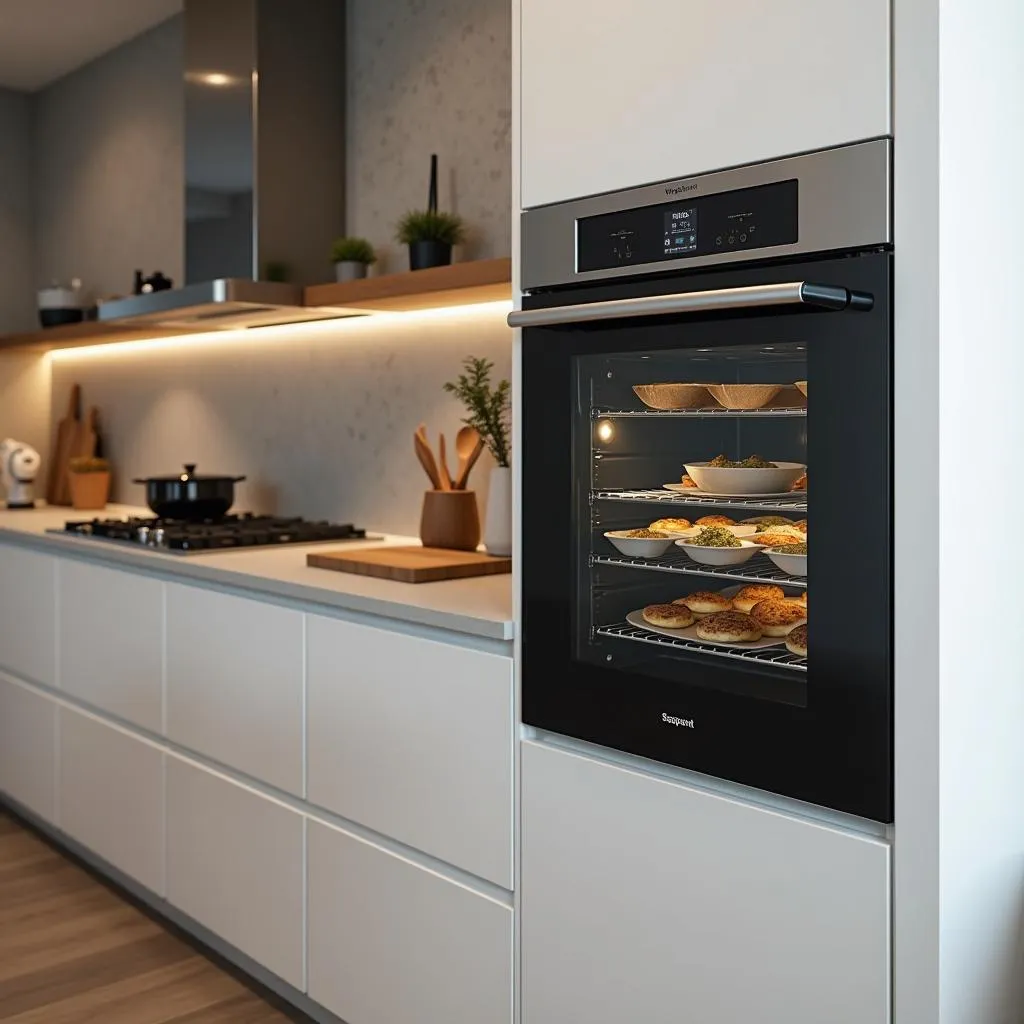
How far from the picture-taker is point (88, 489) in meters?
4.19

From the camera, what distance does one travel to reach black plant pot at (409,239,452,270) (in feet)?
8.92

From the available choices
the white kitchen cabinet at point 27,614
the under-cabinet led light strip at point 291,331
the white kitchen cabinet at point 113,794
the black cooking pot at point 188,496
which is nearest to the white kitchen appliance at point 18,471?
the under-cabinet led light strip at point 291,331

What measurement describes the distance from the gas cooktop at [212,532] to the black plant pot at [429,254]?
0.76 m

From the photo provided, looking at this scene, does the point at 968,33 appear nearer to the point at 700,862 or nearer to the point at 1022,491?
the point at 1022,491

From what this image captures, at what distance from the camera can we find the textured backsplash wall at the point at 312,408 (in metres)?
3.02

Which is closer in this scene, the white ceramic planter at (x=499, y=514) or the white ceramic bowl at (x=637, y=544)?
the white ceramic bowl at (x=637, y=544)

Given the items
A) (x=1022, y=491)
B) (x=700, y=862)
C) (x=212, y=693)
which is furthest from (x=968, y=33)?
(x=212, y=693)

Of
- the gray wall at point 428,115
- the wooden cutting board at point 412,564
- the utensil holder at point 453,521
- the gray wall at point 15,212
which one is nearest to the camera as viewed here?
the wooden cutting board at point 412,564

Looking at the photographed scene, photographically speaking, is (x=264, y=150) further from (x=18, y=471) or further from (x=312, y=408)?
(x=18, y=471)

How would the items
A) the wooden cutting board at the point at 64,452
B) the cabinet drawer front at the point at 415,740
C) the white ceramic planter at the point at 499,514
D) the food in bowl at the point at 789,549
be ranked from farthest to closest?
the wooden cutting board at the point at 64,452, the white ceramic planter at the point at 499,514, the cabinet drawer front at the point at 415,740, the food in bowl at the point at 789,549

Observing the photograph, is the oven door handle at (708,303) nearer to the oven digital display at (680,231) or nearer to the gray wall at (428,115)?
the oven digital display at (680,231)

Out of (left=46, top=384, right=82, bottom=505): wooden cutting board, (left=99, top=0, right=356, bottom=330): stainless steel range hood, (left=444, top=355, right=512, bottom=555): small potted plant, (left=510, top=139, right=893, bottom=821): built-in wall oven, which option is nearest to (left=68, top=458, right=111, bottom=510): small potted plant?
(left=46, top=384, right=82, bottom=505): wooden cutting board

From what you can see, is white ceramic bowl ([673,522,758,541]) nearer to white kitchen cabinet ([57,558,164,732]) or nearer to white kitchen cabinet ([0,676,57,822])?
white kitchen cabinet ([57,558,164,732])

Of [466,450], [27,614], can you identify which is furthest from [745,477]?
[27,614]
